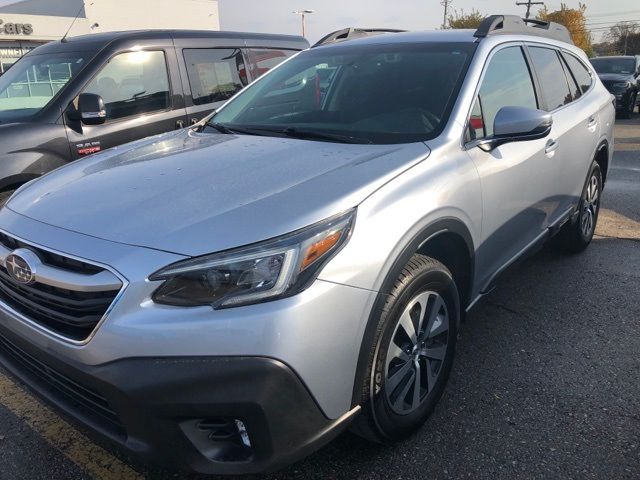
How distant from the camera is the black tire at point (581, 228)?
4.35m

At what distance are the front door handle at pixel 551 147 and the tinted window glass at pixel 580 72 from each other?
1.15 meters

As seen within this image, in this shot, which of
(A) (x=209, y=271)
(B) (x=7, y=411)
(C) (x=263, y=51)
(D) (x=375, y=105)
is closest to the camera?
(A) (x=209, y=271)

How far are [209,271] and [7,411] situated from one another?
1683mm

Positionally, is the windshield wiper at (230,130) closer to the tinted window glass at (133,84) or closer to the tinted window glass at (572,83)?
the tinted window glass at (133,84)

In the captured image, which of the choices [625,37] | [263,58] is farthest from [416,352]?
[625,37]

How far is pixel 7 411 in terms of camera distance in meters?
2.70

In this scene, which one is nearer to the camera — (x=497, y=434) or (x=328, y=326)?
(x=328, y=326)

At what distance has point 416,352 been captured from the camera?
7.68 ft

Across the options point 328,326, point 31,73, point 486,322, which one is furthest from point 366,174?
point 31,73

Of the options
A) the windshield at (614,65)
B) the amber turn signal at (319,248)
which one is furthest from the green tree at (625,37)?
the amber turn signal at (319,248)

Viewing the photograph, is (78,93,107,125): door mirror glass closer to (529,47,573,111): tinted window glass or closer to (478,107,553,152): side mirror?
(478,107,553,152): side mirror

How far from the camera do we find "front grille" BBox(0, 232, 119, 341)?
1804 mm

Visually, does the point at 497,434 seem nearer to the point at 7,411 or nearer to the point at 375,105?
the point at 375,105

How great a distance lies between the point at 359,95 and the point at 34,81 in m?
3.24
